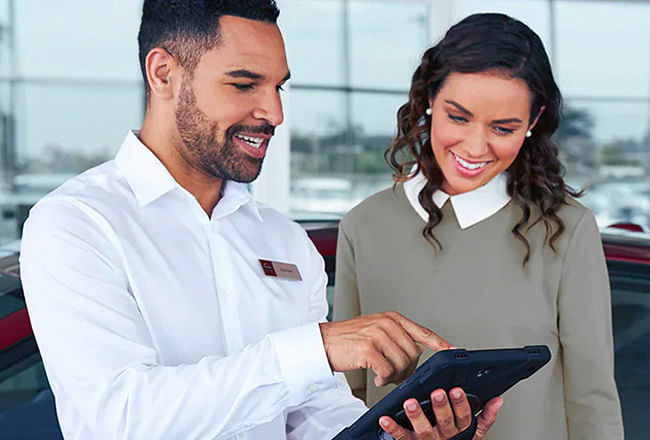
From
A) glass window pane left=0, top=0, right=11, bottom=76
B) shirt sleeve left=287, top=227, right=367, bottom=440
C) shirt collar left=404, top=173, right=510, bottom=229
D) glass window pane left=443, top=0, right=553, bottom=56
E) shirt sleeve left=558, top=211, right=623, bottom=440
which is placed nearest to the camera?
shirt sleeve left=287, top=227, right=367, bottom=440

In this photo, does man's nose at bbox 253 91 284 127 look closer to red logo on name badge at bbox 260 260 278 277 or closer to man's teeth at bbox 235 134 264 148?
man's teeth at bbox 235 134 264 148

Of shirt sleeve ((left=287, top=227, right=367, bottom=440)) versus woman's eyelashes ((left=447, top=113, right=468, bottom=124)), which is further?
woman's eyelashes ((left=447, top=113, right=468, bottom=124))

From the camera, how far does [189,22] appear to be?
1.49m

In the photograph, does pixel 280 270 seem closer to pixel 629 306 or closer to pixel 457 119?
pixel 457 119

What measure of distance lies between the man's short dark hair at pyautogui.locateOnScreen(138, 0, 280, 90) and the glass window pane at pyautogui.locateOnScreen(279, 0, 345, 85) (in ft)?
26.4

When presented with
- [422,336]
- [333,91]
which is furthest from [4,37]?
[422,336]

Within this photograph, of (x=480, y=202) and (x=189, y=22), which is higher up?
(x=189, y=22)

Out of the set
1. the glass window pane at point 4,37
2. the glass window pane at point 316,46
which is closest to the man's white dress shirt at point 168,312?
the glass window pane at point 4,37

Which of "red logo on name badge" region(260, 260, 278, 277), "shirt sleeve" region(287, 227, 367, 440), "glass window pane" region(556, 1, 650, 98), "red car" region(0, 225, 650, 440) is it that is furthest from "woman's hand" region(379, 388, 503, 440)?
"glass window pane" region(556, 1, 650, 98)

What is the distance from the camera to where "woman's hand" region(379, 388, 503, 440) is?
47.6 inches

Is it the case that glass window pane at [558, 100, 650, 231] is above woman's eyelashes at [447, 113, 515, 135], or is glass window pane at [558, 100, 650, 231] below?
below

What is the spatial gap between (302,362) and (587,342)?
81cm

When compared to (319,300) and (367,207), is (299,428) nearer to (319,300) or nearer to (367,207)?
(319,300)

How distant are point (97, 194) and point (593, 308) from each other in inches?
40.8
